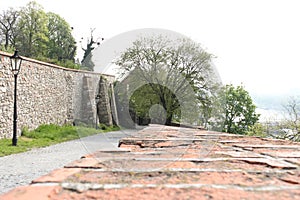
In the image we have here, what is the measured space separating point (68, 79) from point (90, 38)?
3774 mm

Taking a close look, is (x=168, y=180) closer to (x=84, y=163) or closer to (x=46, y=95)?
(x=84, y=163)

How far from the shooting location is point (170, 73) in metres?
12.1

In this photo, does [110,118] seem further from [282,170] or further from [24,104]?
[282,170]

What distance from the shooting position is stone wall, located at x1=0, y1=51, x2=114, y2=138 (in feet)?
29.4

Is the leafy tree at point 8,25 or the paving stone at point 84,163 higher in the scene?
the leafy tree at point 8,25

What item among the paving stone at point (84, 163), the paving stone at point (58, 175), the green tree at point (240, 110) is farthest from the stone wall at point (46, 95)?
the green tree at point (240, 110)

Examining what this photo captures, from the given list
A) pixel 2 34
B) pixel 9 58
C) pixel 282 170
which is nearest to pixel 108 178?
pixel 282 170

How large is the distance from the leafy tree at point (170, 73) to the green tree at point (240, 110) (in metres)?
12.0

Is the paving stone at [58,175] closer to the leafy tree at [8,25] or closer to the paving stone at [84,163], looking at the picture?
the paving stone at [84,163]

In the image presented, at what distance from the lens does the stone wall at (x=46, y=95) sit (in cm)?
897

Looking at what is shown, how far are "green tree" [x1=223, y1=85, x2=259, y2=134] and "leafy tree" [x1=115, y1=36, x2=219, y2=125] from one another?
12005 mm

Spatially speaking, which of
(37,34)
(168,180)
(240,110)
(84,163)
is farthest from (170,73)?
(37,34)

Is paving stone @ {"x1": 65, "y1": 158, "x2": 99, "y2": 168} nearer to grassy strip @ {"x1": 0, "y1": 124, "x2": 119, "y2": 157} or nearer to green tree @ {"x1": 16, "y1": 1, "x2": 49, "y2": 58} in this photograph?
grassy strip @ {"x1": 0, "y1": 124, "x2": 119, "y2": 157}

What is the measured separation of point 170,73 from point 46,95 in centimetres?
540
